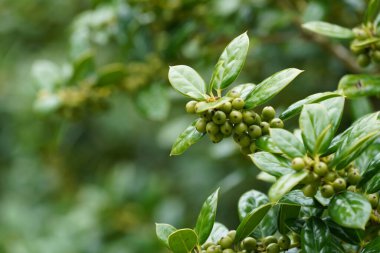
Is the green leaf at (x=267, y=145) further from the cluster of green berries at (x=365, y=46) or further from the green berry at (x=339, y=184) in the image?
the cluster of green berries at (x=365, y=46)

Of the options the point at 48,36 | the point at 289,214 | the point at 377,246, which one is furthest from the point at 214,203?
the point at 48,36

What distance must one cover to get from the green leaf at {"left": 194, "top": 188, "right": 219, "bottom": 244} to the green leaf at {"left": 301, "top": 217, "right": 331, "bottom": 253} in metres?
0.16

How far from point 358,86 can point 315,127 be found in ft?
1.17

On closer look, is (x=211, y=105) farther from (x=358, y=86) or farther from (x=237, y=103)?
(x=358, y=86)

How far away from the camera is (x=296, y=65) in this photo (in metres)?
2.19

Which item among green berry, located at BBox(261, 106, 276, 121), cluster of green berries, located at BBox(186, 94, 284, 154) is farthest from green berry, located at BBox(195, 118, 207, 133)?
green berry, located at BBox(261, 106, 276, 121)

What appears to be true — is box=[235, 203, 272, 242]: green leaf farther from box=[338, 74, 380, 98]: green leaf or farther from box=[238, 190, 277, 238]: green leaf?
box=[338, 74, 380, 98]: green leaf

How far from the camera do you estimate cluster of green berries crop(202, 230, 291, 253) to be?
906 mm

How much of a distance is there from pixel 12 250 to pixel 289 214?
6.42 ft

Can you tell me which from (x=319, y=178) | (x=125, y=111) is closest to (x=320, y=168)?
(x=319, y=178)

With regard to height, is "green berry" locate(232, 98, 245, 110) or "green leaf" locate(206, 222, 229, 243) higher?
"green berry" locate(232, 98, 245, 110)

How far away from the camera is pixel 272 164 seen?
85 cm

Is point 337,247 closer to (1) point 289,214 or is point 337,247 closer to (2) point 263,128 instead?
(1) point 289,214

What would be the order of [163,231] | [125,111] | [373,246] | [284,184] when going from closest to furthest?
1. [284,184]
2. [373,246]
3. [163,231]
4. [125,111]
